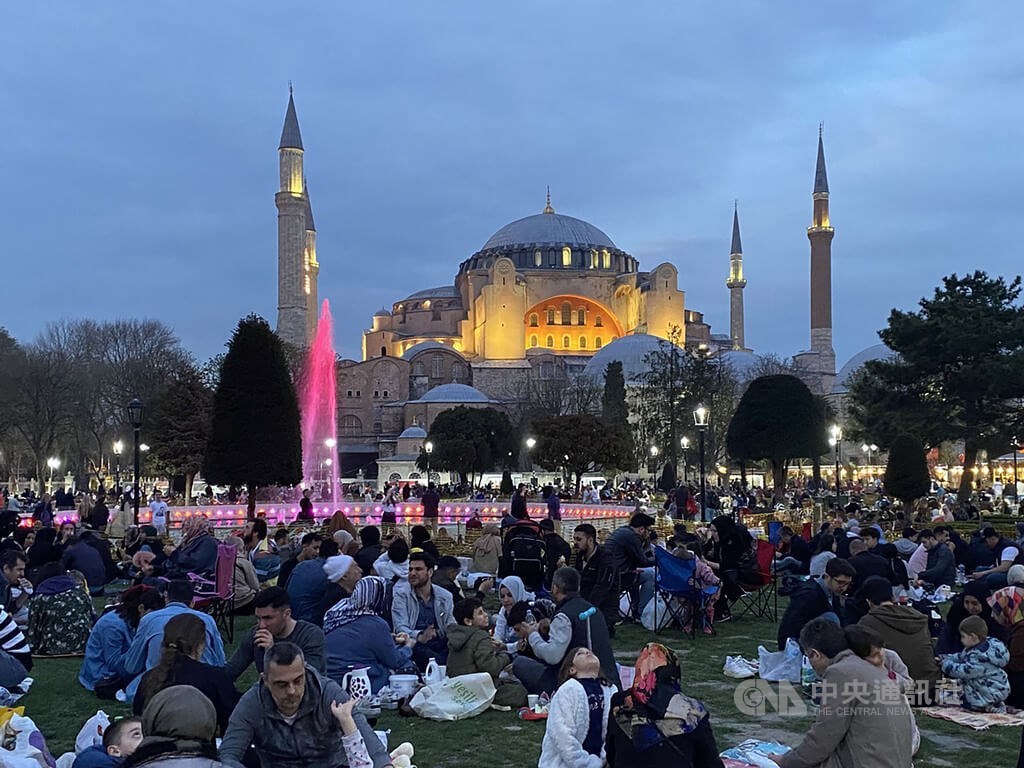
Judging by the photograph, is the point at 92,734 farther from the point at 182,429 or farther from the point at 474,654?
the point at 182,429

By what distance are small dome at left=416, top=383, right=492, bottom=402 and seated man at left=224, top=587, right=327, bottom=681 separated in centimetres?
5264

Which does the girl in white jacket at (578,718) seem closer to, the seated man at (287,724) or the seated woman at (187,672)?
the seated man at (287,724)

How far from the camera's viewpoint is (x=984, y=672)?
596 cm

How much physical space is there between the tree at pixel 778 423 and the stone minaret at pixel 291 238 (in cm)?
3518

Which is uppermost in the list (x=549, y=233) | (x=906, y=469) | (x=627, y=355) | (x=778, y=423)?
(x=549, y=233)

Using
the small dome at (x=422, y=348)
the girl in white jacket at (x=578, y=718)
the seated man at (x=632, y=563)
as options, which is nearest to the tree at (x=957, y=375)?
the seated man at (x=632, y=563)

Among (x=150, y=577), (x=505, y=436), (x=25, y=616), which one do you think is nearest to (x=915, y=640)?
(x=150, y=577)

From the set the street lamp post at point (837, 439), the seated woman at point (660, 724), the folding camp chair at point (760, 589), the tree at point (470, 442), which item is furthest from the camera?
the tree at point (470, 442)

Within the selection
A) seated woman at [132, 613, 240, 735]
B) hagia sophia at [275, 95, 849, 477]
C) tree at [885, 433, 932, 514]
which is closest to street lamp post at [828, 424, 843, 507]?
tree at [885, 433, 932, 514]

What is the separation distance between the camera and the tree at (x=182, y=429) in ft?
105

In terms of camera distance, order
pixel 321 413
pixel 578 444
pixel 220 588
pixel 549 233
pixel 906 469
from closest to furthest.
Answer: pixel 220 588, pixel 906 469, pixel 578 444, pixel 321 413, pixel 549 233

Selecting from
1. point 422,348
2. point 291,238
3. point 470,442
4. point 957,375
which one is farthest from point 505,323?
point 957,375

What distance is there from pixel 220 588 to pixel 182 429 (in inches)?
997

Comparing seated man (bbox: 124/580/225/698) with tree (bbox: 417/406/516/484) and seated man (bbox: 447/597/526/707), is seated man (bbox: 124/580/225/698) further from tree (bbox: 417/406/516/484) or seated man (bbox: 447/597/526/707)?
tree (bbox: 417/406/516/484)
